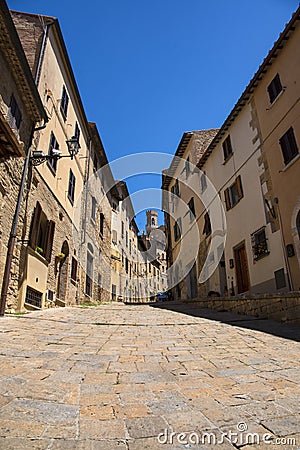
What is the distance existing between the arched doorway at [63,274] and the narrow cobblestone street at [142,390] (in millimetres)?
7110

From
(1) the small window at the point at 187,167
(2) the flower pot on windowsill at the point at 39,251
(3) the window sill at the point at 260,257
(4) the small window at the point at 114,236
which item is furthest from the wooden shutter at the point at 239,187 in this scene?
(4) the small window at the point at 114,236

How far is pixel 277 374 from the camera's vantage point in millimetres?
3492

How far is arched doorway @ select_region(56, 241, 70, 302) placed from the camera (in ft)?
41.5

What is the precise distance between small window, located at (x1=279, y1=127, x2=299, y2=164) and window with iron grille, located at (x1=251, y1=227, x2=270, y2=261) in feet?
9.09

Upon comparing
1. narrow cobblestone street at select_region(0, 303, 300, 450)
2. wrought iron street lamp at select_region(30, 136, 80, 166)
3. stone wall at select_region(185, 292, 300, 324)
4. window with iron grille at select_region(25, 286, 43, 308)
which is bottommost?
narrow cobblestone street at select_region(0, 303, 300, 450)

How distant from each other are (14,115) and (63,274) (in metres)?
7.02

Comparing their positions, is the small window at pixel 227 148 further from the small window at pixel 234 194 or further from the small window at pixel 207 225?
the small window at pixel 207 225

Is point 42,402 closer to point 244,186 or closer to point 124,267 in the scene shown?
point 244,186

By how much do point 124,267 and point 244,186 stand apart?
59.0ft

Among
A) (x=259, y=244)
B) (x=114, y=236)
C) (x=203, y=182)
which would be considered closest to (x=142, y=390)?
(x=259, y=244)

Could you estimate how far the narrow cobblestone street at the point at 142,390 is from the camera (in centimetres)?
202

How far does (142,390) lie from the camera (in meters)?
2.97

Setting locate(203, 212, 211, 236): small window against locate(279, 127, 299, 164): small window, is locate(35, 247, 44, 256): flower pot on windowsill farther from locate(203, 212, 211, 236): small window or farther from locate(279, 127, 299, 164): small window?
locate(203, 212, 211, 236): small window

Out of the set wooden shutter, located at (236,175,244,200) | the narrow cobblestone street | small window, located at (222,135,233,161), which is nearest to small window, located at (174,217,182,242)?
small window, located at (222,135,233,161)
